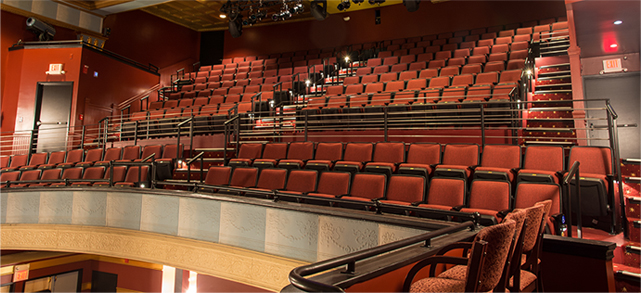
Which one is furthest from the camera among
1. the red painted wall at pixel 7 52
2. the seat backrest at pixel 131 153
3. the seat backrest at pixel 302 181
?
the red painted wall at pixel 7 52

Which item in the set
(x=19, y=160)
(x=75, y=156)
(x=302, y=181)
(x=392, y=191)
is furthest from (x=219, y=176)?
(x=19, y=160)

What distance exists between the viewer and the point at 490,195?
2.25m

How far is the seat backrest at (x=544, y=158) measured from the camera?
2.50m

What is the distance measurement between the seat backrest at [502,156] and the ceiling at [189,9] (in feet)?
19.1

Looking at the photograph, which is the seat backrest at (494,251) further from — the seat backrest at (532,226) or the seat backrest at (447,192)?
the seat backrest at (447,192)

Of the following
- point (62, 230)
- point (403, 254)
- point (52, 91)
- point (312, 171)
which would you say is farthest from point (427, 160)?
point (52, 91)

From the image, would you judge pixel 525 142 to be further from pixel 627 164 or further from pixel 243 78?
pixel 243 78

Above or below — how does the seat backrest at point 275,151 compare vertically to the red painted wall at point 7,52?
below

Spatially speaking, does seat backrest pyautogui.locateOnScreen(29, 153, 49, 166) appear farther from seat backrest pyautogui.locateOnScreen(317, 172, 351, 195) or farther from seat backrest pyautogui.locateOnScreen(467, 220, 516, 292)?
seat backrest pyautogui.locateOnScreen(467, 220, 516, 292)

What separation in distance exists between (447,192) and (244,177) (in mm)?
1814

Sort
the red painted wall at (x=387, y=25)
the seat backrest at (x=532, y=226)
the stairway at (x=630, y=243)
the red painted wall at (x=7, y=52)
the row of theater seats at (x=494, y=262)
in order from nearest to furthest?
the row of theater seats at (x=494, y=262), the seat backrest at (x=532, y=226), the stairway at (x=630, y=243), the red painted wall at (x=7, y=52), the red painted wall at (x=387, y=25)

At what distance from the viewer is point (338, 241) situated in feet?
6.95

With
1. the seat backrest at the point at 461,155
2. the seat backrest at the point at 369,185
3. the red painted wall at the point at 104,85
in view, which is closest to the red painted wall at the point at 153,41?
the red painted wall at the point at 104,85

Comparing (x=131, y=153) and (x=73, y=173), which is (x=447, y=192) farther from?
(x=73, y=173)
